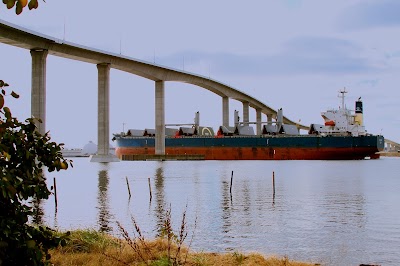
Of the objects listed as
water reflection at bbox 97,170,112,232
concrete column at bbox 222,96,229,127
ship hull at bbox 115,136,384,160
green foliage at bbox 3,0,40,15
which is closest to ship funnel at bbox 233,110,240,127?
concrete column at bbox 222,96,229,127

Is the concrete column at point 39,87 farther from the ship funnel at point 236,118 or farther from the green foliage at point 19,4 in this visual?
the green foliage at point 19,4

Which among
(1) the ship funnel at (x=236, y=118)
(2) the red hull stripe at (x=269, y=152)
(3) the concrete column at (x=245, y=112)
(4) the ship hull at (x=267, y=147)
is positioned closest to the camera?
(4) the ship hull at (x=267, y=147)

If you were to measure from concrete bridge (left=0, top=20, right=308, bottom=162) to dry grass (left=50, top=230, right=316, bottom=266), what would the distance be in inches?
2220

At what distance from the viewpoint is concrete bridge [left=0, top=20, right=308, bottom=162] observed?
69062 millimetres

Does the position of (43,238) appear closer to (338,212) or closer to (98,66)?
(338,212)

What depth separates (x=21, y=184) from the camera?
618cm

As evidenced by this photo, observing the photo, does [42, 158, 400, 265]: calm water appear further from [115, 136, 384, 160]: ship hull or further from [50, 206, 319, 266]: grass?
[115, 136, 384, 160]: ship hull

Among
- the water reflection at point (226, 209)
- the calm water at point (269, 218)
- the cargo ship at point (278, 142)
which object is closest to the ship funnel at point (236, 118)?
the cargo ship at point (278, 142)

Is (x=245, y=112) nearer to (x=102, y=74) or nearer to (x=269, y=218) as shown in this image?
(x=102, y=74)

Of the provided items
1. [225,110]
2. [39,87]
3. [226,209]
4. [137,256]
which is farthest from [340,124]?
[137,256]

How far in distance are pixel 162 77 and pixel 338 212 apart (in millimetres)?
77866

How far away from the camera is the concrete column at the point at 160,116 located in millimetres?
102438

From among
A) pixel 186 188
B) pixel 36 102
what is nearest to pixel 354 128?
pixel 36 102

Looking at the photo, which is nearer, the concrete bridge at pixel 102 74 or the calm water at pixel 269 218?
the calm water at pixel 269 218
